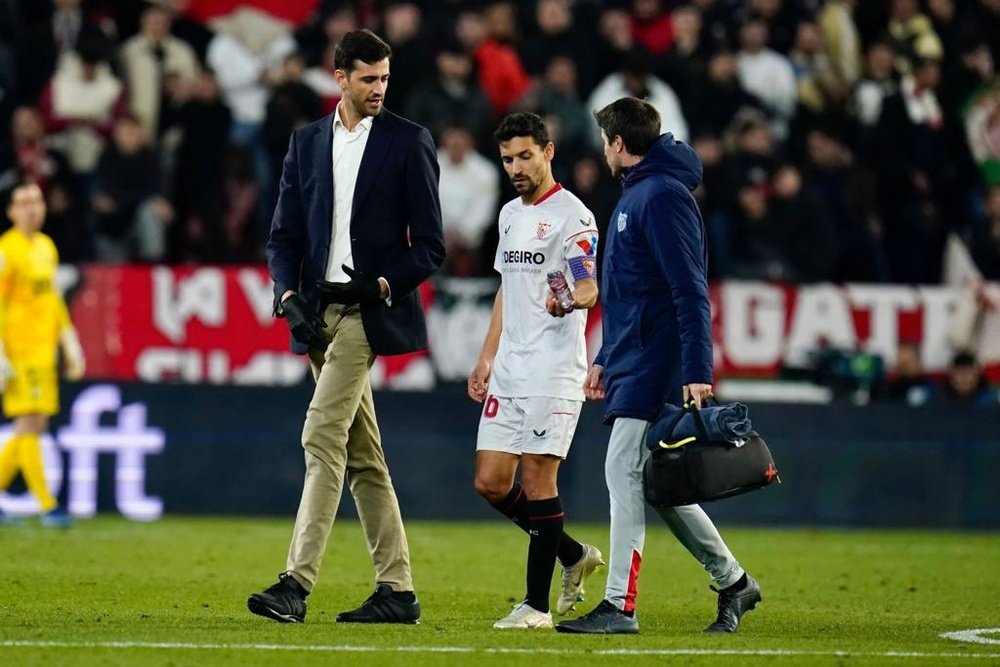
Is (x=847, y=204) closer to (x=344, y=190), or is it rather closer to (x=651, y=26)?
(x=651, y=26)

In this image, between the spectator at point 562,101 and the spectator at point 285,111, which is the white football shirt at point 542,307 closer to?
the spectator at point 285,111

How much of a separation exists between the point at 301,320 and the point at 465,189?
28.5 ft

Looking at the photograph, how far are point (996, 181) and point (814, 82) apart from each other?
82.9 inches

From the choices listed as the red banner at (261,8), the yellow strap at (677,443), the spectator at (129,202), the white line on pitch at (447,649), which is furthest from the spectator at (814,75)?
the white line on pitch at (447,649)

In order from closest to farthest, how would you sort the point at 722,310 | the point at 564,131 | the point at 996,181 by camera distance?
1. the point at 722,310
2. the point at 564,131
3. the point at 996,181

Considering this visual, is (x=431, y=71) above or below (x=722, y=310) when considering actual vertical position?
above

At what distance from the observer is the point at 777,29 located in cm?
1969

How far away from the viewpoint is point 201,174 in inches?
649

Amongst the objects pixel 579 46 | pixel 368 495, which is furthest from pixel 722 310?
pixel 368 495

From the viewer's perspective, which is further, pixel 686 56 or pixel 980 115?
pixel 980 115

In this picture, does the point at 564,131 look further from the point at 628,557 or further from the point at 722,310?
the point at 628,557

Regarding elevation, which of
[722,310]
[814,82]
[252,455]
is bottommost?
[252,455]

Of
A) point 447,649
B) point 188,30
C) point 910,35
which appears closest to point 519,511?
point 447,649

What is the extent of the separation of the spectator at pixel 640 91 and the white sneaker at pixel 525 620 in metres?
9.76
